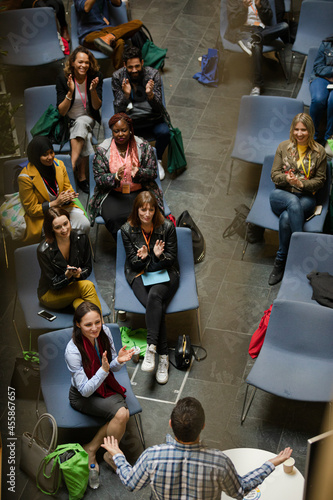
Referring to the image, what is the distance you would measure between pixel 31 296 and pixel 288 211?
1.46 meters

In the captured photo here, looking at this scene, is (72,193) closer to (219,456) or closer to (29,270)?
(29,270)

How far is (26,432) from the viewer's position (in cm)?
279

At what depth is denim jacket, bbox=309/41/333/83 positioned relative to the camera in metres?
4.08

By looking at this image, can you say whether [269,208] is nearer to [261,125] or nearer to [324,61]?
[261,125]

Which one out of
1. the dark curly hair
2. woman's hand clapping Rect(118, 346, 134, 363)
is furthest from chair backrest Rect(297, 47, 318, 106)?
woman's hand clapping Rect(118, 346, 134, 363)

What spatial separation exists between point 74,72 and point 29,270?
1.39 m

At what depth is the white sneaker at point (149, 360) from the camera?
3.16m

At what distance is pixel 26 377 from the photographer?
3037 mm

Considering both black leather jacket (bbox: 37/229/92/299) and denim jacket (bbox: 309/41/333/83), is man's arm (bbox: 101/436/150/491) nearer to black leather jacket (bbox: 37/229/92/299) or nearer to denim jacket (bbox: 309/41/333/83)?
black leather jacket (bbox: 37/229/92/299)

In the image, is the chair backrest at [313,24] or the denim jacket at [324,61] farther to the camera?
the chair backrest at [313,24]

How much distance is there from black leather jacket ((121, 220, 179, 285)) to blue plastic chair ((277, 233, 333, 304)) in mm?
592

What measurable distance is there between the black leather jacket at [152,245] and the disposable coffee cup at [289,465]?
1172mm

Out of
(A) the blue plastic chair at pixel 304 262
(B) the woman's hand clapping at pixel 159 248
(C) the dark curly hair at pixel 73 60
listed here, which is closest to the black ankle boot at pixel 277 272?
(A) the blue plastic chair at pixel 304 262

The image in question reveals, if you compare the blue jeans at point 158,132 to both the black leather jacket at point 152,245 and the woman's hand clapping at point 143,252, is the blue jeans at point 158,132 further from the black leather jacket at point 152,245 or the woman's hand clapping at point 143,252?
the woman's hand clapping at point 143,252
